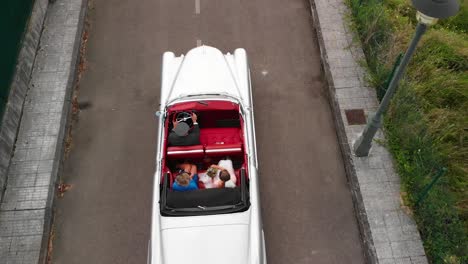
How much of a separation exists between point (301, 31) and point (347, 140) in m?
3.18

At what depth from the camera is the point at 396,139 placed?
7.70m

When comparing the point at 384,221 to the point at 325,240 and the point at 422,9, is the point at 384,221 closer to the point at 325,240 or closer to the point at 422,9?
the point at 325,240

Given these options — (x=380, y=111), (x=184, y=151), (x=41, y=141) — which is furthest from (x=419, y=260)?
(x=41, y=141)

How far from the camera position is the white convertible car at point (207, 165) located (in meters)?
5.90

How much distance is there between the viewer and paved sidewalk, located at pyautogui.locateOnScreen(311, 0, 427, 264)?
6886mm

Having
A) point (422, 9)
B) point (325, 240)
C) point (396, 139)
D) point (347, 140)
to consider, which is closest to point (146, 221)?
point (325, 240)

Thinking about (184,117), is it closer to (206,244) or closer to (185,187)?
(185,187)

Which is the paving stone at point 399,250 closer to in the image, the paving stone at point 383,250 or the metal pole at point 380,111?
the paving stone at point 383,250

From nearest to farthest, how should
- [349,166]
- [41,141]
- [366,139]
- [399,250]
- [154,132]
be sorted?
[399,250] → [366,139] → [349,166] → [41,141] → [154,132]

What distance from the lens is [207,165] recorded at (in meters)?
6.98

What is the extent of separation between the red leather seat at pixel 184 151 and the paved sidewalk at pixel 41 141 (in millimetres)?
2576

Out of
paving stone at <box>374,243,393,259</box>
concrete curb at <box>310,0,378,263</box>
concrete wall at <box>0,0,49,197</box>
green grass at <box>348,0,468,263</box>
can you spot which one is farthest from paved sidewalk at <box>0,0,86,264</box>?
green grass at <box>348,0,468,263</box>

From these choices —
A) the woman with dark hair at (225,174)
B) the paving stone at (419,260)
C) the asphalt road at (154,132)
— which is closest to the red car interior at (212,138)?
the woman with dark hair at (225,174)

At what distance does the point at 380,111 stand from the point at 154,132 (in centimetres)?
439
